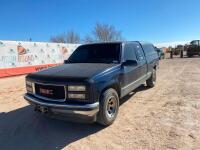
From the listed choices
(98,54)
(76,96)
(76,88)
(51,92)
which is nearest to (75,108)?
(76,96)

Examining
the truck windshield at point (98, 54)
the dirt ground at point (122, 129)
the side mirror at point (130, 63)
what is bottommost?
the dirt ground at point (122, 129)

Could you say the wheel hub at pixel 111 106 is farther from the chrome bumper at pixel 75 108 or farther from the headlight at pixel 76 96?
the headlight at pixel 76 96

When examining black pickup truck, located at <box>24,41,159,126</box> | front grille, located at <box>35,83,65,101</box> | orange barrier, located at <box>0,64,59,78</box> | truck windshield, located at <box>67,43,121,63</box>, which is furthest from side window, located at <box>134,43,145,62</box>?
orange barrier, located at <box>0,64,59,78</box>

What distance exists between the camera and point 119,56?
536cm

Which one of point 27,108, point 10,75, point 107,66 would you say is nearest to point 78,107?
point 107,66

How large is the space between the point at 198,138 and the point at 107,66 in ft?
7.63

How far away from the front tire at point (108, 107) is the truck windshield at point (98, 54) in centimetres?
98

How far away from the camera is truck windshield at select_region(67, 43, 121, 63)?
544 centimetres

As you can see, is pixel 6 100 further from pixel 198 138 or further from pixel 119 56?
pixel 198 138

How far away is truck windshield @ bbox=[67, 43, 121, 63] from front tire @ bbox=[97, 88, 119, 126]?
0.98 metres

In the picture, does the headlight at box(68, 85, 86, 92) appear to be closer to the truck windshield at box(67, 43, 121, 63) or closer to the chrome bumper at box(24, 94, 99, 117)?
the chrome bumper at box(24, 94, 99, 117)

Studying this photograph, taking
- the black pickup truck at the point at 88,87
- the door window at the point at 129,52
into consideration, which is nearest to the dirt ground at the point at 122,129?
the black pickup truck at the point at 88,87

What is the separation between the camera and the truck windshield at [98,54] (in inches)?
214

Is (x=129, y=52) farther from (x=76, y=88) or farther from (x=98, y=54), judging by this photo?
(x=76, y=88)
